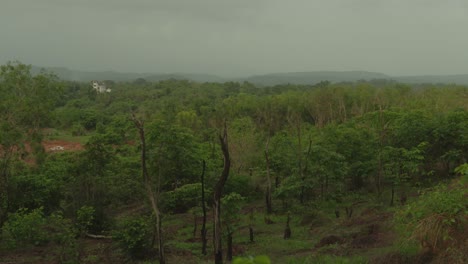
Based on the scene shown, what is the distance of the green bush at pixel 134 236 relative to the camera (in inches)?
534

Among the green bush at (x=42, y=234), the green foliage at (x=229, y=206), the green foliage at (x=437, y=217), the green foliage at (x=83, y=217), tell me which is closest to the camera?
the green foliage at (x=437, y=217)

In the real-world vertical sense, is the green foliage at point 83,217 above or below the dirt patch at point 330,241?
above

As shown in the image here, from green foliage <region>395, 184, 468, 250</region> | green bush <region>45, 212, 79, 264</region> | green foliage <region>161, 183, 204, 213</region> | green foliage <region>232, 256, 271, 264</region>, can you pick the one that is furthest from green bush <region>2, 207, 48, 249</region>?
green foliage <region>232, 256, 271, 264</region>

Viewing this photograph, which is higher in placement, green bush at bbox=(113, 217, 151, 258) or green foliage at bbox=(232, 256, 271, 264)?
green foliage at bbox=(232, 256, 271, 264)

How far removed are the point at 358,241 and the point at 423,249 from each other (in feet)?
12.7

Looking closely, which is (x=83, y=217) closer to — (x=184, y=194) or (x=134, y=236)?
(x=134, y=236)

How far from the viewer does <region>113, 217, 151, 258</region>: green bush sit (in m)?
13.6

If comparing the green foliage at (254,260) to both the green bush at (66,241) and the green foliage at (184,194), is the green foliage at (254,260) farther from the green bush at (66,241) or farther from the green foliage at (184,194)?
the green foliage at (184,194)

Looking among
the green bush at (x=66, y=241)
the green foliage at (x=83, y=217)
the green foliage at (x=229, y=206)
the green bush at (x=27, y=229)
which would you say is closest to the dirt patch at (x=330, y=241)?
the green foliage at (x=229, y=206)

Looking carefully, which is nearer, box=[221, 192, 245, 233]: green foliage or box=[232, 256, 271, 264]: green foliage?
box=[232, 256, 271, 264]: green foliage

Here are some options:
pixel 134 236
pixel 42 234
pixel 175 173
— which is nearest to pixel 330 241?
pixel 134 236

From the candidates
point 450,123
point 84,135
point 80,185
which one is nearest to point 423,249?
point 450,123

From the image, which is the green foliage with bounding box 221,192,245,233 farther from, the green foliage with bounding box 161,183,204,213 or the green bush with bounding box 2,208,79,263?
the green bush with bounding box 2,208,79,263

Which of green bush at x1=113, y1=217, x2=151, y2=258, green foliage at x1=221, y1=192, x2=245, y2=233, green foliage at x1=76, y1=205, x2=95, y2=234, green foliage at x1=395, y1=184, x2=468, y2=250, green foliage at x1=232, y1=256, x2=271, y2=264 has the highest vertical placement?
green foliage at x1=232, y1=256, x2=271, y2=264
